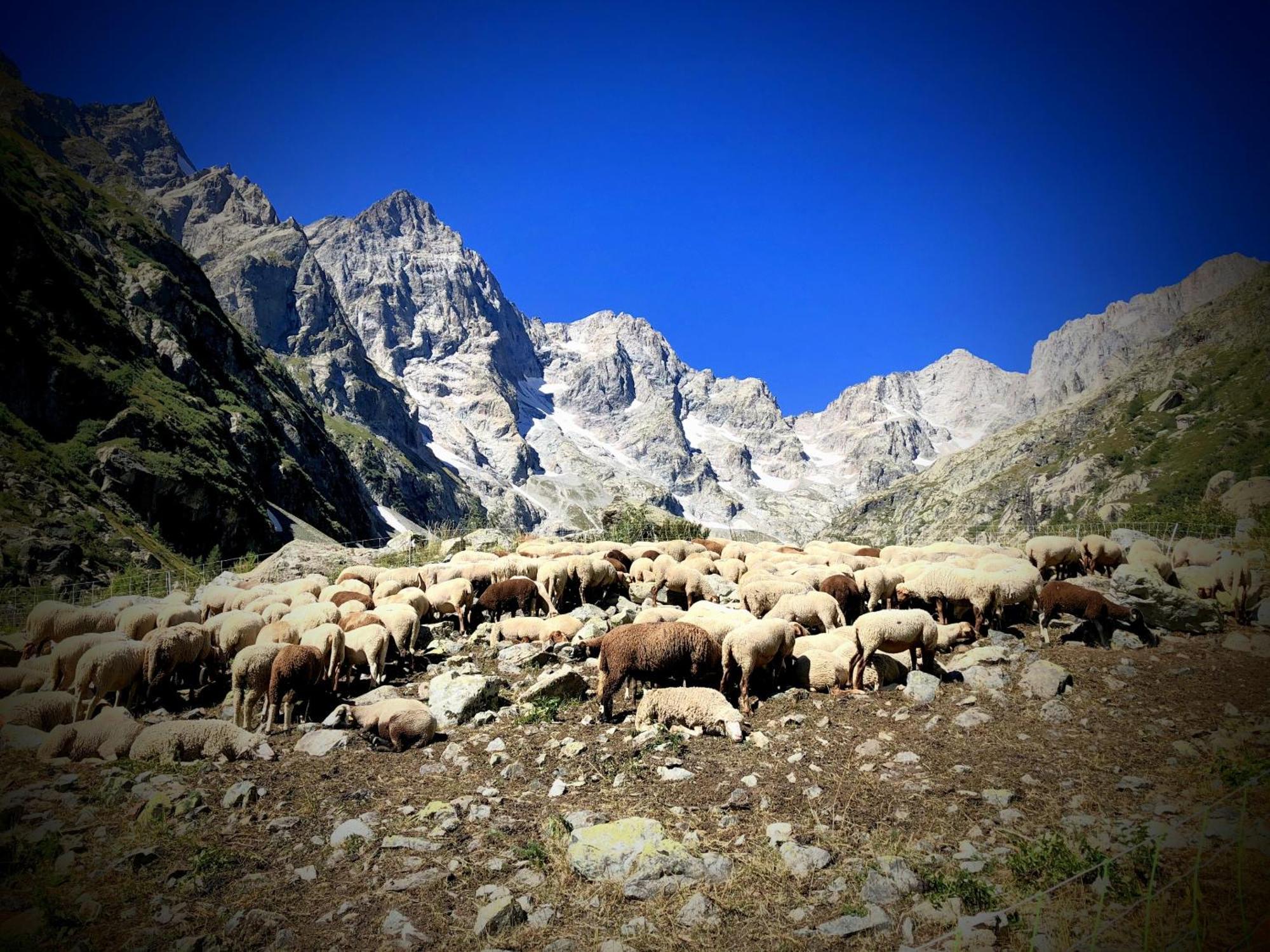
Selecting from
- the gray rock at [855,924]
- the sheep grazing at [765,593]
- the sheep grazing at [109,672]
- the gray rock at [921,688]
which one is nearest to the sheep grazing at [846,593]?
the sheep grazing at [765,593]

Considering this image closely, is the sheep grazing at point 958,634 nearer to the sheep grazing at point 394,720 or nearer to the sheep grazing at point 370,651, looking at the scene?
the sheep grazing at point 394,720

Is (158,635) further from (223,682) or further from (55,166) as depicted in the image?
(55,166)

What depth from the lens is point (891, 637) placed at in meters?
12.1

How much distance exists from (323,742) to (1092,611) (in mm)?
16277

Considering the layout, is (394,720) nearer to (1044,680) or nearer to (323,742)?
(323,742)

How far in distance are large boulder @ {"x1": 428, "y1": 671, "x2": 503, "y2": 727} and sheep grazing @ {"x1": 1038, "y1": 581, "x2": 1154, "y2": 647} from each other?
1263 cm

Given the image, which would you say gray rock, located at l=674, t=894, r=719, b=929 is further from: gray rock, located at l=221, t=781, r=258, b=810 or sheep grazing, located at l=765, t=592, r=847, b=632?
sheep grazing, located at l=765, t=592, r=847, b=632

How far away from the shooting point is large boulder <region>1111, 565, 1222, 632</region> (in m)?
13.5

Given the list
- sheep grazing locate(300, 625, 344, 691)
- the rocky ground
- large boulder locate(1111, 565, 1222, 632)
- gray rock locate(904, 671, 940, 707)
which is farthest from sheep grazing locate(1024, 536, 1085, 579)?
sheep grazing locate(300, 625, 344, 691)

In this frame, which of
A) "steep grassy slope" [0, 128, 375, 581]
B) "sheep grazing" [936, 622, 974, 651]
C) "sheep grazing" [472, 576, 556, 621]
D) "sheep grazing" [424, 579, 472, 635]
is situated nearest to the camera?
"sheep grazing" [936, 622, 974, 651]

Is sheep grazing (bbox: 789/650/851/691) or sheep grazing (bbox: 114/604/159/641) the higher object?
sheep grazing (bbox: 114/604/159/641)

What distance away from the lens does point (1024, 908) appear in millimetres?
5781

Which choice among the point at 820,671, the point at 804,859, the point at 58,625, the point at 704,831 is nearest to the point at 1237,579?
the point at 820,671

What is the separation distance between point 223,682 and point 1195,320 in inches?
10700
